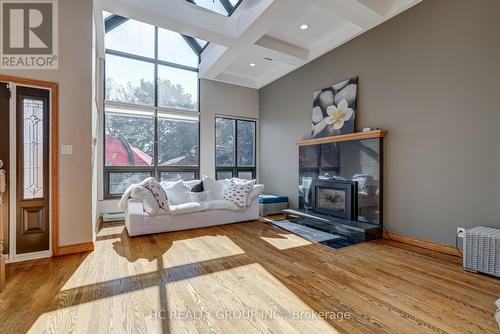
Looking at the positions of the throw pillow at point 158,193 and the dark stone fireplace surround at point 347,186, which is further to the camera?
the throw pillow at point 158,193

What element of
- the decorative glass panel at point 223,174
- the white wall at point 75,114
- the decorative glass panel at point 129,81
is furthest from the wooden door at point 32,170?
the decorative glass panel at point 223,174

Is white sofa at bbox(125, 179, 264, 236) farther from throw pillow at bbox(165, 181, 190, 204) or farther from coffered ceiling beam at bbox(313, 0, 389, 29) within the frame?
coffered ceiling beam at bbox(313, 0, 389, 29)

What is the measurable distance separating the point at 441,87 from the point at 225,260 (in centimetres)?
340

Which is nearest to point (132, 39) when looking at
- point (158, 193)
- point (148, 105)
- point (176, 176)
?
point (148, 105)

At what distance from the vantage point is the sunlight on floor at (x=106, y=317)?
1547 mm

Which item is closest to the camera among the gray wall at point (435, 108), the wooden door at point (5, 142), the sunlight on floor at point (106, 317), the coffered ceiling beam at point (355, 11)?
the sunlight on floor at point (106, 317)

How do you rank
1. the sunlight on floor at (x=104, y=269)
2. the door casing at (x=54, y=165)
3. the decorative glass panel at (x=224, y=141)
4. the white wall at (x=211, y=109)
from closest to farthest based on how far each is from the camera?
1. the sunlight on floor at (x=104, y=269)
2. the door casing at (x=54, y=165)
3. the white wall at (x=211, y=109)
4. the decorative glass panel at (x=224, y=141)

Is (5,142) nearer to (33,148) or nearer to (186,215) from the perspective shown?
(33,148)

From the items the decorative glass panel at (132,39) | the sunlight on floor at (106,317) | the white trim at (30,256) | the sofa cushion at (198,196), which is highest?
the decorative glass panel at (132,39)

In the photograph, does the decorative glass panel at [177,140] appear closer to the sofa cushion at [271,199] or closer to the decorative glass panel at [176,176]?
the decorative glass panel at [176,176]

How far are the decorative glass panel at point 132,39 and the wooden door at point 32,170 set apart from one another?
278cm

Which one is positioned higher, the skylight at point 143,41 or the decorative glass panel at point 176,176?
the skylight at point 143,41

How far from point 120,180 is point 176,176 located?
3.78ft

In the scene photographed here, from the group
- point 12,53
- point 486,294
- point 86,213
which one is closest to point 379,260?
point 486,294
